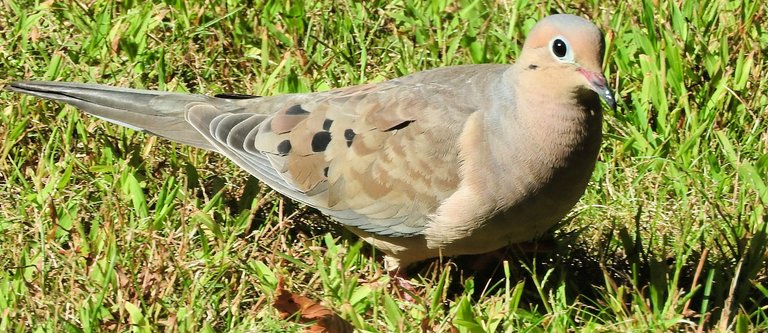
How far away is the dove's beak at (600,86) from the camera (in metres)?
3.82

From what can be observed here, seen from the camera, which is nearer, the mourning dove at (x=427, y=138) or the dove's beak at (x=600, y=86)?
the dove's beak at (x=600, y=86)

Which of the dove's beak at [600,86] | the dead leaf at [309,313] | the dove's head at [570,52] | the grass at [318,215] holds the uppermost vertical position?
the dove's head at [570,52]

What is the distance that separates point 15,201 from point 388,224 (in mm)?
1632

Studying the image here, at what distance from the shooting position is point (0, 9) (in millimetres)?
6184

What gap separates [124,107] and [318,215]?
0.93m

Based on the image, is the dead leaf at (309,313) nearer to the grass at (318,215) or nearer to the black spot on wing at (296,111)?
the grass at (318,215)

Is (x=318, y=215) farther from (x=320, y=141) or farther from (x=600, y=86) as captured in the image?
(x=600, y=86)

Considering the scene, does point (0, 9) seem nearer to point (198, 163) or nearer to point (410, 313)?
point (198, 163)

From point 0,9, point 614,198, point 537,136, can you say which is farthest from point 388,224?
point 0,9

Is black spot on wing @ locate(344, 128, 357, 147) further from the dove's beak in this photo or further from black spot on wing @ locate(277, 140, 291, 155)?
the dove's beak

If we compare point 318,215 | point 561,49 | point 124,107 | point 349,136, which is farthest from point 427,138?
point 124,107

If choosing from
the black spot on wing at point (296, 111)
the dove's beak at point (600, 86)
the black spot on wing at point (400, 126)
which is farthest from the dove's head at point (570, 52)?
the black spot on wing at point (296, 111)

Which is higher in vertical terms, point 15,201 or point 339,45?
point 339,45

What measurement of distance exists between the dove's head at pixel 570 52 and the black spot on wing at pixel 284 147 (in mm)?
1101
